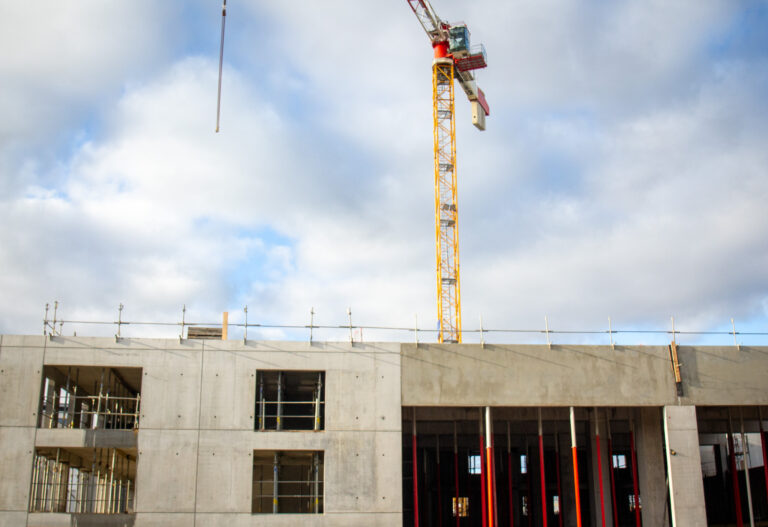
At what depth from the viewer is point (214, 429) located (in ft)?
98.2

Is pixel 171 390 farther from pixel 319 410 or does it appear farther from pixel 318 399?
pixel 319 410

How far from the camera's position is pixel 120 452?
34.2 meters

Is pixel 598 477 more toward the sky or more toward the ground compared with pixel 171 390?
more toward the ground

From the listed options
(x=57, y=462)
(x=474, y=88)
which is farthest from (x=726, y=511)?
(x=57, y=462)

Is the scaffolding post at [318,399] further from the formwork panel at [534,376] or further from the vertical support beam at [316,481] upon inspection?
the formwork panel at [534,376]

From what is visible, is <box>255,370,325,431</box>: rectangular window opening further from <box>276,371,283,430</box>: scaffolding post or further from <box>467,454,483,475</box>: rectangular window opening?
<box>467,454,483,475</box>: rectangular window opening

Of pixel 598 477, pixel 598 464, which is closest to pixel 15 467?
pixel 598 464

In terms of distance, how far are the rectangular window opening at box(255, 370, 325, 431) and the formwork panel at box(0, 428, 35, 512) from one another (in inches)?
351

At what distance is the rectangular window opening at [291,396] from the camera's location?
30.7 metres

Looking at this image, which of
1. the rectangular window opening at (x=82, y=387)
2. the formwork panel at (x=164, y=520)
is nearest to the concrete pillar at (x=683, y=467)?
the formwork panel at (x=164, y=520)

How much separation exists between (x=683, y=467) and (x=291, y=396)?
1965 centimetres

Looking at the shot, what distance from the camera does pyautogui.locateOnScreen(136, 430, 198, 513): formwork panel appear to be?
28.8m

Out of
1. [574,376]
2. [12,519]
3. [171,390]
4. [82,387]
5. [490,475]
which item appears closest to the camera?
[12,519]

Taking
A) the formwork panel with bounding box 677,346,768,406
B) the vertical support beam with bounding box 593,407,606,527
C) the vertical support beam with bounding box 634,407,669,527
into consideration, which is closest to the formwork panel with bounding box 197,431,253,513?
the vertical support beam with bounding box 593,407,606,527
